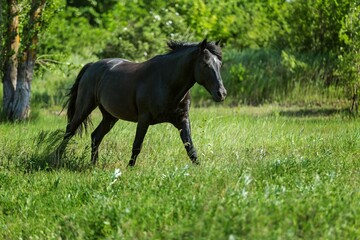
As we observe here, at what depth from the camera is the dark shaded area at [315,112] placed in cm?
1571

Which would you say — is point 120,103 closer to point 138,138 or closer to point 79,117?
point 138,138

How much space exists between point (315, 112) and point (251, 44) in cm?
719

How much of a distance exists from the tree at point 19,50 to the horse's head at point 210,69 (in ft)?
19.4

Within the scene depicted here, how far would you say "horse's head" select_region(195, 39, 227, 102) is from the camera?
9.24 metres

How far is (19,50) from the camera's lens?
15.0m

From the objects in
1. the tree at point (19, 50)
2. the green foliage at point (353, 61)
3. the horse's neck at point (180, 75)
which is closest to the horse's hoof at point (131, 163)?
the horse's neck at point (180, 75)

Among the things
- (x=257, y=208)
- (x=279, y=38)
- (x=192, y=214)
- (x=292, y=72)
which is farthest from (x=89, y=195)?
(x=279, y=38)

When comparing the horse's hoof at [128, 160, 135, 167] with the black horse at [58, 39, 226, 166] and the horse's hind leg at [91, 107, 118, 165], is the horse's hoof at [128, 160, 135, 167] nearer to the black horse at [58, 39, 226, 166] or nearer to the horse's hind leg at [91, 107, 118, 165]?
the black horse at [58, 39, 226, 166]

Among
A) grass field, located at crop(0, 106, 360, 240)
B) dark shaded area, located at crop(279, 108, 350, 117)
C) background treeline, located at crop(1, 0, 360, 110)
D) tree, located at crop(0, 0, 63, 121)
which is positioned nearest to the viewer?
grass field, located at crop(0, 106, 360, 240)

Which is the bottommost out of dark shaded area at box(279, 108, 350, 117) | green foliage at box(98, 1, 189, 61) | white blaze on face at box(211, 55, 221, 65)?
dark shaded area at box(279, 108, 350, 117)

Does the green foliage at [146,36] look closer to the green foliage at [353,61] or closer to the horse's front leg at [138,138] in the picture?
the green foliage at [353,61]

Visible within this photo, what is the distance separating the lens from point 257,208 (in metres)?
6.22

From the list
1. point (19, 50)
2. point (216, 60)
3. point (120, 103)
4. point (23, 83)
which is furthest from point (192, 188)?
point (23, 83)

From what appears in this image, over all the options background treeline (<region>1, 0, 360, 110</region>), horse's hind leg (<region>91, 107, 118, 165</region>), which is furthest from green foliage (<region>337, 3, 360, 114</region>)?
horse's hind leg (<region>91, 107, 118, 165</region>)
